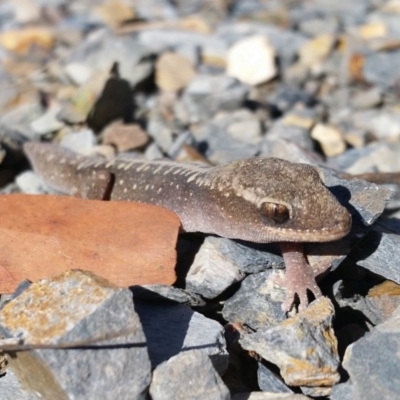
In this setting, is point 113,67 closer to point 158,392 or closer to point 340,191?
point 340,191

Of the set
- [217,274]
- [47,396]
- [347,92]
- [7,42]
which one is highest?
[47,396]

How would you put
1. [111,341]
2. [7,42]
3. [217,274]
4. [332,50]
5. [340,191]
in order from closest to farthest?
[111,341], [217,274], [340,191], [332,50], [7,42]

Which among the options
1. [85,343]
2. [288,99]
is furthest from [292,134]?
[85,343]

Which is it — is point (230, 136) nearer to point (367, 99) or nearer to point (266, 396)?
point (367, 99)

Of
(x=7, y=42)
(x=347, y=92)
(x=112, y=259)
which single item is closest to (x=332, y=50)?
(x=347, y=92)

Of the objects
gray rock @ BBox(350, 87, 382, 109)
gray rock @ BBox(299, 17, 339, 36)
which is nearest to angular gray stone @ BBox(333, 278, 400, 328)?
gray rock @ BBox(350, 87, 382, 109)

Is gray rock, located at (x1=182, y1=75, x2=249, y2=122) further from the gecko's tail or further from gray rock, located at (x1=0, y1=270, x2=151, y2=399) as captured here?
gray rock, located at (x1=0, y1=270, x2=151, y2=399)
